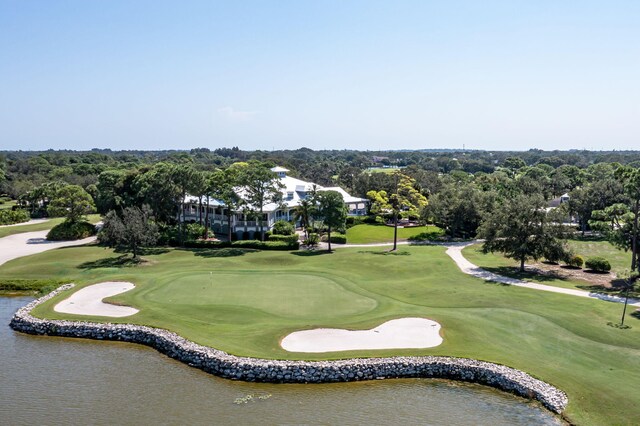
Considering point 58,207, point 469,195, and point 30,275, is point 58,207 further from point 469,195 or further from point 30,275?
point 469,195

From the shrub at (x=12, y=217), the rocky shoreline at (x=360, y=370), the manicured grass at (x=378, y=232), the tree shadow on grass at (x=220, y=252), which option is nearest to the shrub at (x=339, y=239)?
the manicured grass at (x=378, y=232)

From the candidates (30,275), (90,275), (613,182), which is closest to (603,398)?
(90,275)

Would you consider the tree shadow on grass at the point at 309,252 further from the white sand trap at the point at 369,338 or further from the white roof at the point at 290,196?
the white sand trap at the point at 369,338

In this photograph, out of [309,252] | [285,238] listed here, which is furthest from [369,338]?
[285,238]

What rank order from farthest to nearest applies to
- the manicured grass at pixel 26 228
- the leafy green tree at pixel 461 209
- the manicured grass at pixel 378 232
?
the manicured grass at pixel 26 228, the manicured grass at pixel 378 232, the leafy green tree at pixel 461 209

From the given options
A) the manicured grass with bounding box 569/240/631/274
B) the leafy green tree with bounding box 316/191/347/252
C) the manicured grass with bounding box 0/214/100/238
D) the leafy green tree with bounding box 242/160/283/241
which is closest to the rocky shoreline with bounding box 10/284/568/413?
the manicured grass with bounding box 569/240/631/274

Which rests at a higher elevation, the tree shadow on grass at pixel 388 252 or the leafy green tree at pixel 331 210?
the leafy green tree at pixel 331 210
